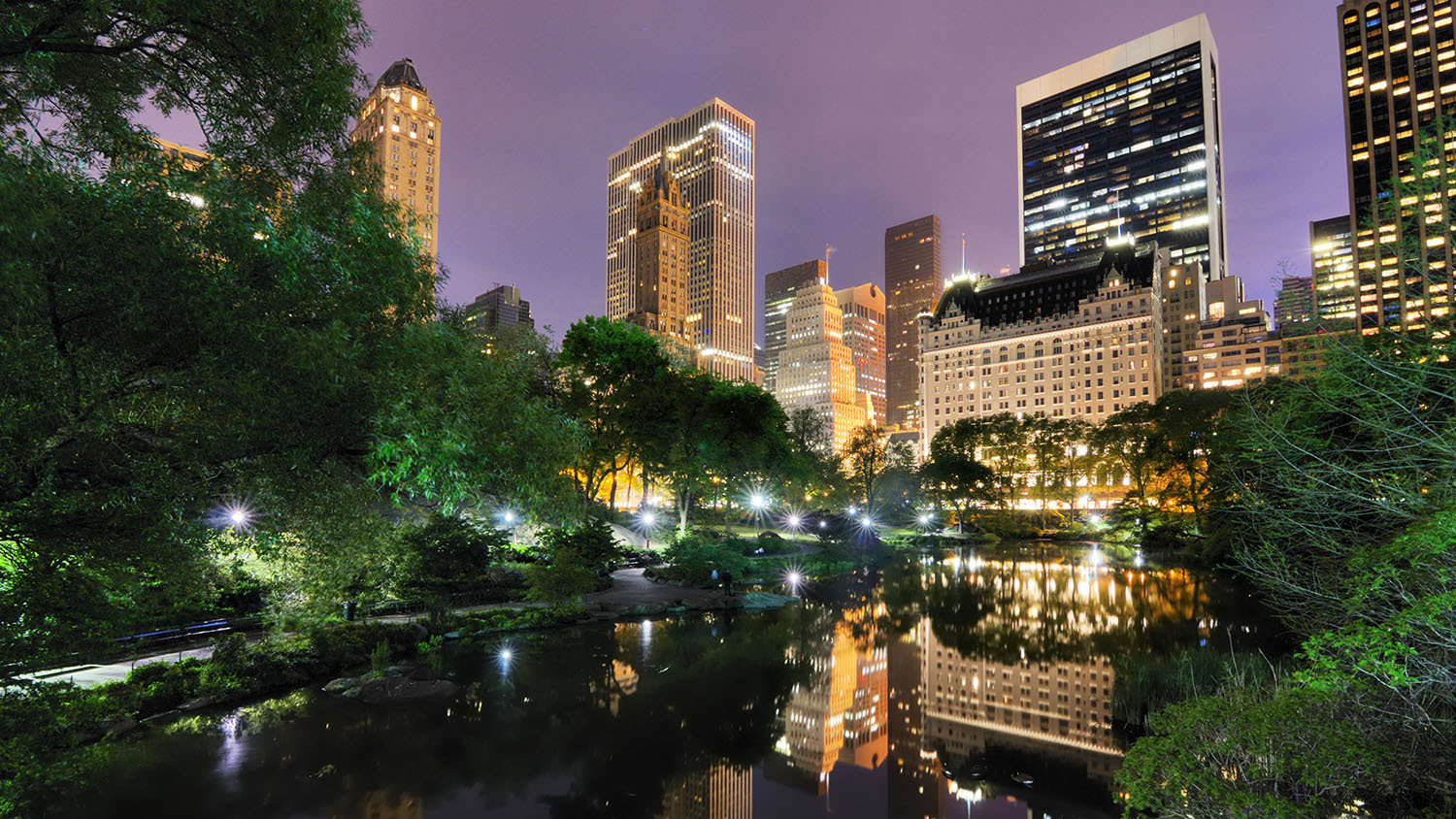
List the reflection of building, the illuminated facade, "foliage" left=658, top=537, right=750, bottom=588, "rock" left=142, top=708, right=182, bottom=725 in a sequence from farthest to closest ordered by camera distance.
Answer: the illuminated facade, "foliage" left=658, top=537, right=750, bottom=588, "rock" left=142, top=708, right=182, bottom=725, the reflection of building

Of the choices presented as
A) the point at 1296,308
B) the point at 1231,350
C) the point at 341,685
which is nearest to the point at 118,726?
the point at 341,685

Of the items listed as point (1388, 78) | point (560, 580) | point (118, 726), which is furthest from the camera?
point (1388, 78)

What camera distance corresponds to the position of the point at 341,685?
1925cm

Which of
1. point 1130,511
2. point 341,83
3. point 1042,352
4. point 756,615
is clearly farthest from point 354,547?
point 1042,352

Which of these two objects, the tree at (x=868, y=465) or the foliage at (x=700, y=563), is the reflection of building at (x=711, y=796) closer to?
the foliage at (x=700, y=563)

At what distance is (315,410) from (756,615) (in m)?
27.1

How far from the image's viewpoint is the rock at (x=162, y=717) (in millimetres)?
16422

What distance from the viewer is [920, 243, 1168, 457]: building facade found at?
12988cm

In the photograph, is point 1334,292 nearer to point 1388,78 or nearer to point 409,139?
point 409,139

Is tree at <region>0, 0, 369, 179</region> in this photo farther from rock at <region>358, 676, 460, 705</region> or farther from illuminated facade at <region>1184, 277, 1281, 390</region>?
illuminated facade at <region>1184, 277, 1281, 390</region>

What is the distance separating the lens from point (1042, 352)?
140 meters

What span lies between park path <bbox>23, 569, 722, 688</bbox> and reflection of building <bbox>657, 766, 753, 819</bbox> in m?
15.2

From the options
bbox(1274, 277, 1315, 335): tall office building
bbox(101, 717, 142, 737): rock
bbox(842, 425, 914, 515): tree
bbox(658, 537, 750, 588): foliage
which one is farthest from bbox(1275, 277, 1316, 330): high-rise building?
bbox(842, 425, 914, 515): tree

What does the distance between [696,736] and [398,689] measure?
30.2 feet
